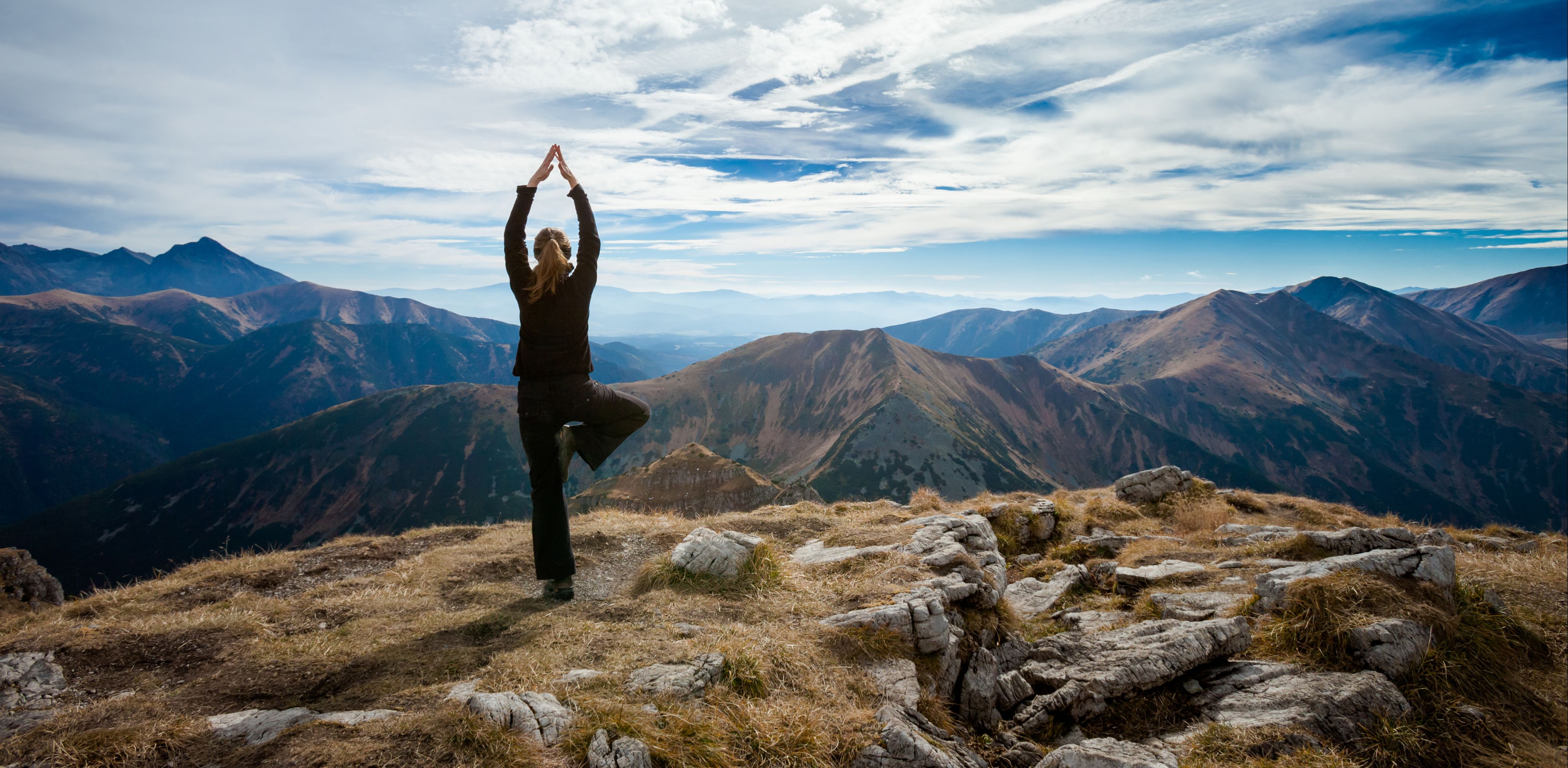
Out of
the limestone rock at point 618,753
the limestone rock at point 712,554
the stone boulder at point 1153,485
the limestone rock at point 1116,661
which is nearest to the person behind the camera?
the limestone rock at point 618,753

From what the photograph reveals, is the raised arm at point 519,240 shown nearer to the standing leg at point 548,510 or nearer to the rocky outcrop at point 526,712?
the standing leg at point 548,510

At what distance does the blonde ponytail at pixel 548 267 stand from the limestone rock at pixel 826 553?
212 inches

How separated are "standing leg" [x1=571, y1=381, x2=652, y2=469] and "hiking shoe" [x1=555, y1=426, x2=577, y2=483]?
57mm

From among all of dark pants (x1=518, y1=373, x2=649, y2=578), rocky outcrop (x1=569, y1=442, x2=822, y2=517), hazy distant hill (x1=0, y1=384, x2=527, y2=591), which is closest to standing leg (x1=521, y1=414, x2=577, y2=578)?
dark pants (x1=518, y1=373, x2=649, y2=578)

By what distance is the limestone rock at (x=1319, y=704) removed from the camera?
5809 mm

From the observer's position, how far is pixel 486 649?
6.26 metres

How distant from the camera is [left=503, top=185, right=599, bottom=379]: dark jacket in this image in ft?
24.6

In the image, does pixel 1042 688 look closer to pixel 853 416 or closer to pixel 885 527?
pixel 885 527

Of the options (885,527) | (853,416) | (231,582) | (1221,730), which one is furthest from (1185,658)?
(853,416)

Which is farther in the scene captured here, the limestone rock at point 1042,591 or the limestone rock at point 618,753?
the limestone rock at point 1042,591

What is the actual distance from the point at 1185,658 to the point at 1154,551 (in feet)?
16.5

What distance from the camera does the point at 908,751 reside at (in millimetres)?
4980

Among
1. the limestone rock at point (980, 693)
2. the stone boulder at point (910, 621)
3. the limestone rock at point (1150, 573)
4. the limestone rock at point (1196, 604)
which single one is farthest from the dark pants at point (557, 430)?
the limestone rock at point (1150, 573)

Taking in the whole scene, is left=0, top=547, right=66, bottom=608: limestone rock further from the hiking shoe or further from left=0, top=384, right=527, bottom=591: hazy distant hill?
left=0, top=384, right=527, bottom=591: hazy distant hill
